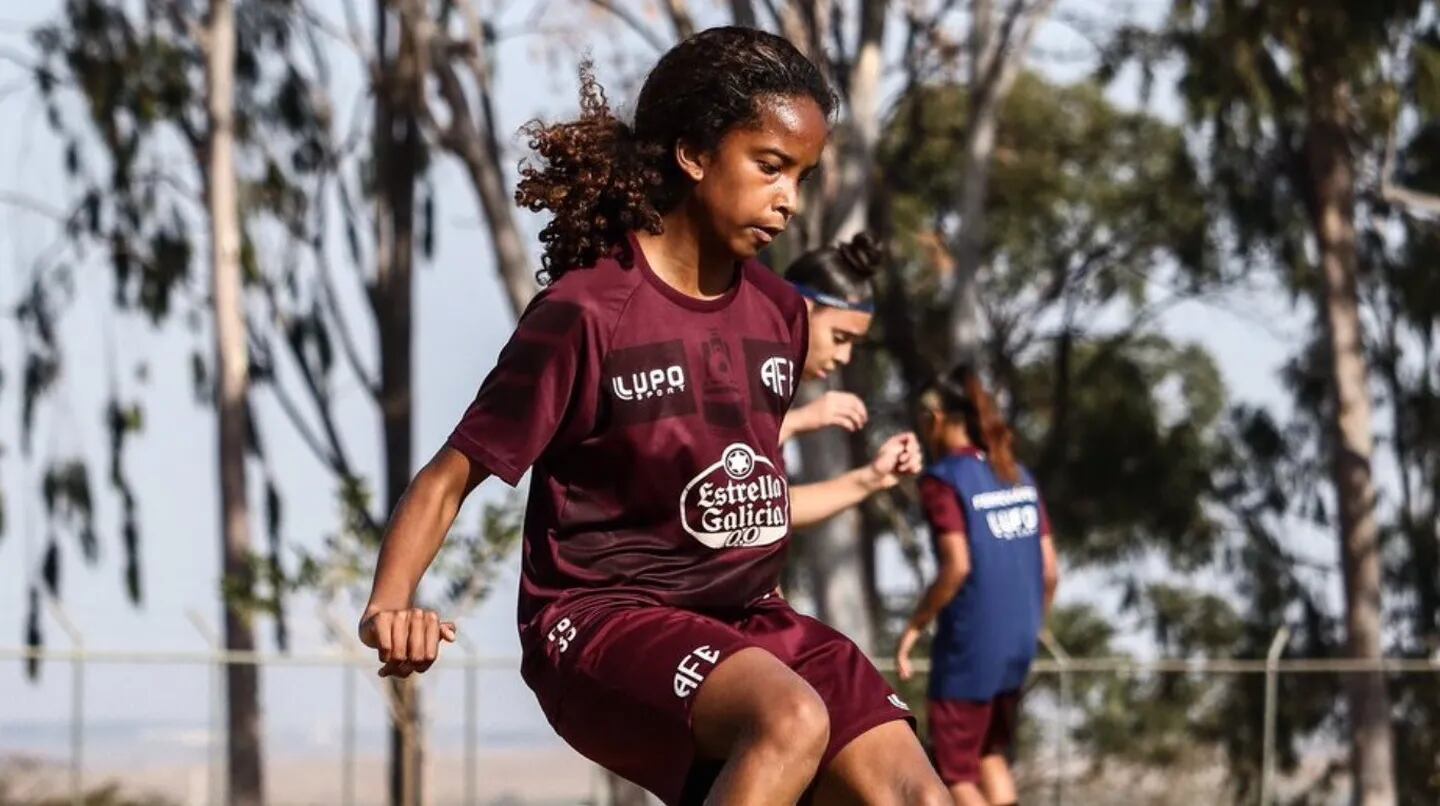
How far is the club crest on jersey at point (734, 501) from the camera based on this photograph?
13.2 feet

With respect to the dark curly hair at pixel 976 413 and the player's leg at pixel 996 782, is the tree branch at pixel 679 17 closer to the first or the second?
the dark curly hair at pixel 976 413

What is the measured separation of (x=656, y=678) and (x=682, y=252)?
0.69 m

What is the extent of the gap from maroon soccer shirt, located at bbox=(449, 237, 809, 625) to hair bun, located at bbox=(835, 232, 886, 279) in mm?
2125

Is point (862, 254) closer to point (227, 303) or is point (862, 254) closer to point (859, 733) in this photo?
point (859, 733)

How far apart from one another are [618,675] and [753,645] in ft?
0.65

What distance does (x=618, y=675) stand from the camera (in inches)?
151

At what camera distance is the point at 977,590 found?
7898 mm

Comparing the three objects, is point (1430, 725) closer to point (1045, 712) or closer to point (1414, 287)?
point (1045, 712)

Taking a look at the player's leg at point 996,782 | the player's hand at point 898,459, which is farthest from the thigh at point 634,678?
the player's leg at point 996,782

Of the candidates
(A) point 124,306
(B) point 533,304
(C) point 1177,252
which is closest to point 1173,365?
(C) point 1177,252

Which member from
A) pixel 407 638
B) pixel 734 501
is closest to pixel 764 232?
pixel 734 501

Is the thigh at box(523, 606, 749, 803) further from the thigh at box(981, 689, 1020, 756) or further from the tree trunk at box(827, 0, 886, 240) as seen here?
the tree trunk at box(827, 0, 886, 240)

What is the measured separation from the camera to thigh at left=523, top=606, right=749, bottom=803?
3805 millimetres

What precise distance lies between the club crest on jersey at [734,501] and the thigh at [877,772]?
15.1 inches
